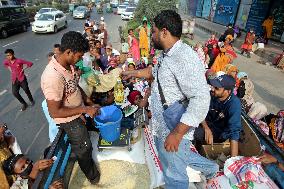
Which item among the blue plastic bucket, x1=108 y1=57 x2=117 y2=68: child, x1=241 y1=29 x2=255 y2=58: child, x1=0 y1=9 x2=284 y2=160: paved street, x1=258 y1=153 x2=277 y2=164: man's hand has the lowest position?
x1=0 y1=9 x2=284 y2=160: paved street

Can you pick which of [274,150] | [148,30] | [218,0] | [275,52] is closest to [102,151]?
[274,150]

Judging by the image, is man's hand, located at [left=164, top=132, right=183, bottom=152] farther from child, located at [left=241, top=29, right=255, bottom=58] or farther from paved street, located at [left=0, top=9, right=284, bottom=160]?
child, located at [left=241, top=29, right=255, bottom=58]

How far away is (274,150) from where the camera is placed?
2.73 m

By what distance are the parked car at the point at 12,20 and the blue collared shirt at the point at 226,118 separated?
1633 cm

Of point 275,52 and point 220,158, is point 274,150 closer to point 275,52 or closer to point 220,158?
point 220,158

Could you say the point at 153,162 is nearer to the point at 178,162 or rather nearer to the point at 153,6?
the point at 178,162

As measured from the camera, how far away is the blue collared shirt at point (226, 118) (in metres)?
3.09

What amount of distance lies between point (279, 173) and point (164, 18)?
224 centimetres

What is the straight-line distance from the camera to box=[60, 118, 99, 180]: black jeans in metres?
2.88

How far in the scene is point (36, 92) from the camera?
7164 millimetres

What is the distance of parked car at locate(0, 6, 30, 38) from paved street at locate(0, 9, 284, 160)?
3.52 feet

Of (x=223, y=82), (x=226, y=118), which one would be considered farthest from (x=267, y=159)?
(x=223, y=82)

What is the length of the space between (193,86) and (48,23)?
1816 centimetres

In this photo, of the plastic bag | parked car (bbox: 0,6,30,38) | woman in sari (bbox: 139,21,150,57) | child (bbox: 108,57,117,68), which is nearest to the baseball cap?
the plastic bag
